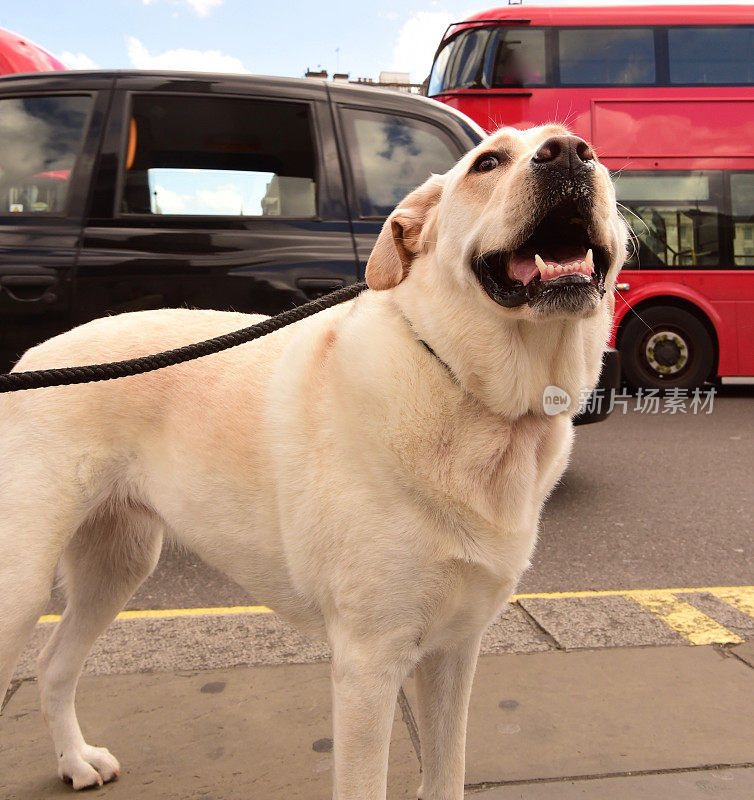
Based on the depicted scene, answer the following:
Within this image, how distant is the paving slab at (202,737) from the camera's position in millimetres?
2029

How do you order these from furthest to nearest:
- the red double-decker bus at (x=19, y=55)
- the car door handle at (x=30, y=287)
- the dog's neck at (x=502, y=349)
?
the red double-decker bus at (x=19, y=55) → the car door handle at (x=30, y=287) → the dog's neck at (x=502, y=349)

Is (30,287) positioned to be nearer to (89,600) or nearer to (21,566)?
(89,600)

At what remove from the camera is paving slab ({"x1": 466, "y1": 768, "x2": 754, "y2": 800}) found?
192 centimetres

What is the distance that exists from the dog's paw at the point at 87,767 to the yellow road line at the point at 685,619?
6.37 feet

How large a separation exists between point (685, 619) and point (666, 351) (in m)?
7.38

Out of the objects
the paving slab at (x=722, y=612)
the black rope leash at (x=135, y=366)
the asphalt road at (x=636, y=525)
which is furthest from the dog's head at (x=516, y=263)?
the paving slab at (x=722, y=612)

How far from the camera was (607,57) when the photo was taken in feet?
31.7

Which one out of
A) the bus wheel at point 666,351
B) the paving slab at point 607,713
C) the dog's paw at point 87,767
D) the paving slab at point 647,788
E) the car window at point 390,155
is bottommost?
the bus wheel at point 666,351

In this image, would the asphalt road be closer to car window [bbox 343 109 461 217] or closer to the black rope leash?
the black rope leash

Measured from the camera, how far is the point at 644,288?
31.9 feet

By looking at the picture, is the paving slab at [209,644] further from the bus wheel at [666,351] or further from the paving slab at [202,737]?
the bus wheel at [666,351]

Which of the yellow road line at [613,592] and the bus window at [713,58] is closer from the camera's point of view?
the yellow road line at [613,592]

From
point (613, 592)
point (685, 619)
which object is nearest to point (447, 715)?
point (685, 619)

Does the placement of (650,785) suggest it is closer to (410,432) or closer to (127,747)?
(410,432)
